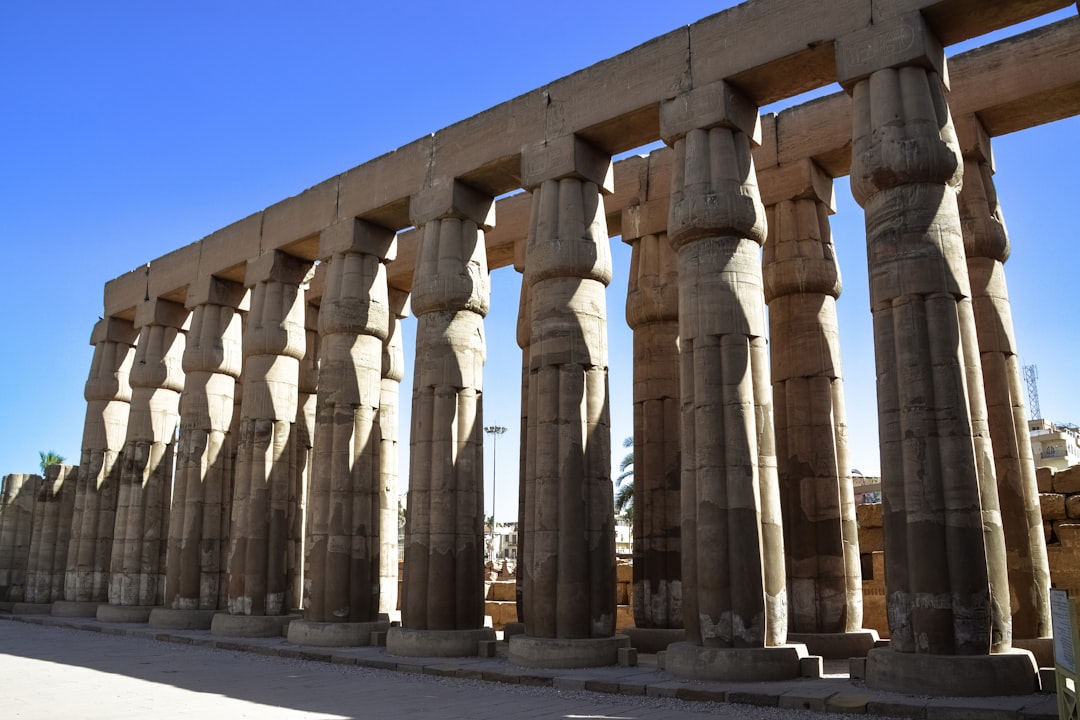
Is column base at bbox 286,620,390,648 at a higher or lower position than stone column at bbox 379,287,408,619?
lower

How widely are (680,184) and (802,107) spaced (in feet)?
15.4

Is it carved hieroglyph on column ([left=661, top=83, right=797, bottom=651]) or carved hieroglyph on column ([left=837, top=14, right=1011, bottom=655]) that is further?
carved hieroglyph on column ([left=661, top=83, right=797, bottom=651])

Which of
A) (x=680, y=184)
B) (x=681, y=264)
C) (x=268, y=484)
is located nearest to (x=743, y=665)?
(x=681, y=264)

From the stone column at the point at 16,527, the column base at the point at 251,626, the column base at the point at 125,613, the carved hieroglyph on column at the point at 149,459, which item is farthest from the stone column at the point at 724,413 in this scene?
the stone column at the point at 16,527

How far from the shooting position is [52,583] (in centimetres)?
2541

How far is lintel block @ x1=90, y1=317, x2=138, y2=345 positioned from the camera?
2522cm

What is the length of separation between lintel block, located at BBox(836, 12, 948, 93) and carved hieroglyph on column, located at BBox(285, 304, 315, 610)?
39.8ft

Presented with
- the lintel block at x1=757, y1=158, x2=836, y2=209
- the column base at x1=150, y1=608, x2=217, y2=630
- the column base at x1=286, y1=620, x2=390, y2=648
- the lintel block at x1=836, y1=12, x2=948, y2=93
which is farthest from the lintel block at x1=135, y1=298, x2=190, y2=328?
the lintel block at x1=836, y1=12, x2=948, y2=93

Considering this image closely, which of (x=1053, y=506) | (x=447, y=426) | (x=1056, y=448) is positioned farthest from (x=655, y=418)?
(x=1056, y=448)

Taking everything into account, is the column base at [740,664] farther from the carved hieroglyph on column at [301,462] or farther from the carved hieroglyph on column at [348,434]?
the carved hieroglyph on column at [301,462]

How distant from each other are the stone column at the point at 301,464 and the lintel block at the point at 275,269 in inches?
85.9

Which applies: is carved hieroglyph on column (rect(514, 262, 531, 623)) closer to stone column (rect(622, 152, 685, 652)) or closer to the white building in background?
stone column (rect(622, 152, 685, 652))

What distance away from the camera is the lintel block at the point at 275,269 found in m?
20.1

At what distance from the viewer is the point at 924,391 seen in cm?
1081
